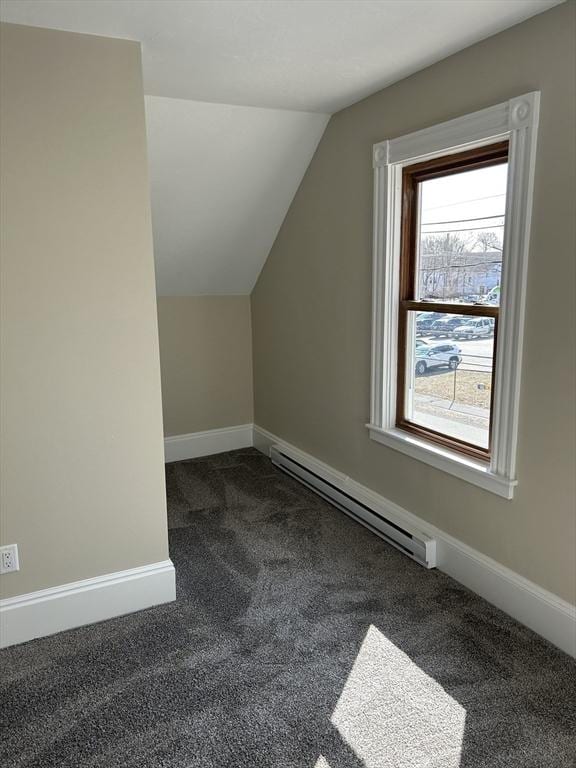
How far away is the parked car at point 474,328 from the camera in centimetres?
264

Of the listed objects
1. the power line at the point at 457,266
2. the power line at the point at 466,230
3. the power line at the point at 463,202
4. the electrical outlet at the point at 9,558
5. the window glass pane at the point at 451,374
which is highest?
the power line at the point at 463,202

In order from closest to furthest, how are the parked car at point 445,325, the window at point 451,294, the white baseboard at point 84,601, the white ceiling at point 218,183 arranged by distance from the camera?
the white baseboard at point 84,601
the window at point 451,294
the parked car at point 445,325
the white ceiling at point 218,183

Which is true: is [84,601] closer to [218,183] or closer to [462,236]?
[462,236]

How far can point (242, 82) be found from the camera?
281cm

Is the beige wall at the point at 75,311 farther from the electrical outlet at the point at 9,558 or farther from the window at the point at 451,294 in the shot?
the window at the point at 451,294

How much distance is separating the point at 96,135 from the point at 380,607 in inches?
91.6

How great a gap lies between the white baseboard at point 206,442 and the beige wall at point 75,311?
1.93m

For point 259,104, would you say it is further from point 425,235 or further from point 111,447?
point 111,447

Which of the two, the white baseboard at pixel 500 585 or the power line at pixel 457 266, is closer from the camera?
the white baseboard at pixel 500 585

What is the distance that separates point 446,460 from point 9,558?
6.51 feet

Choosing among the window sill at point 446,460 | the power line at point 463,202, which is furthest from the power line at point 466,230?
the window sill at point 446,460

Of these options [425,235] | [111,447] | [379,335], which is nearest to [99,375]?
[111,447]

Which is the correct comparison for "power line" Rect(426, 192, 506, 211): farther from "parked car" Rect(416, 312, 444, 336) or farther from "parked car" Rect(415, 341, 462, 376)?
"parked car" Rect(415, 341, 462, 376)

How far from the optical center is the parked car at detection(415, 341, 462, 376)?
285 centimetres
